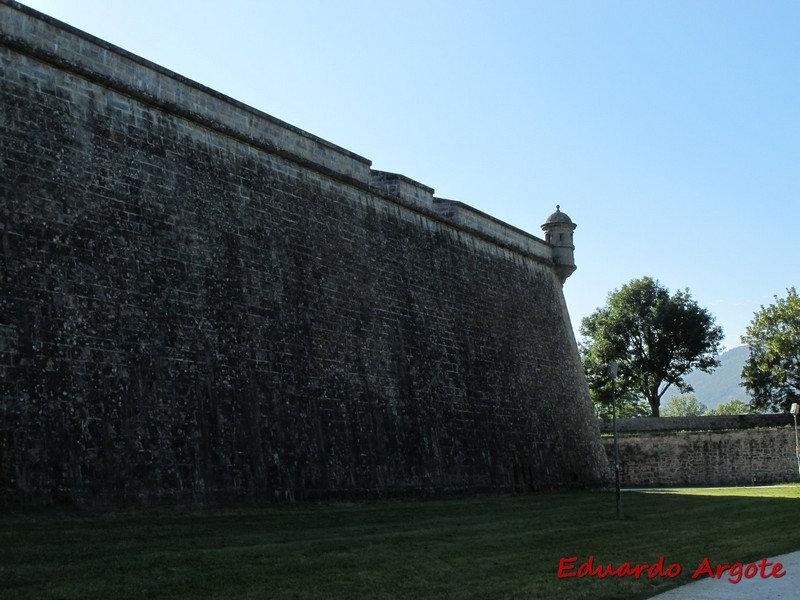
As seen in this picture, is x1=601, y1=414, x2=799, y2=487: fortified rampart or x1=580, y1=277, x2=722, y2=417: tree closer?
x1=601, y1=414, x2=799, y2=487: fortified rampart

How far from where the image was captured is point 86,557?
33.3 feet

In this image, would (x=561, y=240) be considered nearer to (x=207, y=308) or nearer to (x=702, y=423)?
(x=702, y=423)

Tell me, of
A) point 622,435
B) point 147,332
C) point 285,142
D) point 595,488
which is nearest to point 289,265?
point 285,142

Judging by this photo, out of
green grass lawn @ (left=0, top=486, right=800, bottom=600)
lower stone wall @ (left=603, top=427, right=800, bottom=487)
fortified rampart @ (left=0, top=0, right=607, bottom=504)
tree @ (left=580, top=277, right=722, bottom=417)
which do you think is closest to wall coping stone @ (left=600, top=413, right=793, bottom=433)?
lower stone wall @ (left=603, top=427, right=800, bottom=487)

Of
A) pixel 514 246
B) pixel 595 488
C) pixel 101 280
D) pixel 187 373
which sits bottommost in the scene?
pixel 595 488

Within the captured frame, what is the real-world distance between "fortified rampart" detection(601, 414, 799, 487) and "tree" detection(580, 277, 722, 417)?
51.3ft

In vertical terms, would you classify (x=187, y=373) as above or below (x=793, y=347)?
below

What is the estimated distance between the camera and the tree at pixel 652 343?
186ft

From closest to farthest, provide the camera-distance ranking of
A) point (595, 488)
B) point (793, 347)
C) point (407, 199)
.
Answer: point (407, 199) → point (595, 488) → point (793, 347)

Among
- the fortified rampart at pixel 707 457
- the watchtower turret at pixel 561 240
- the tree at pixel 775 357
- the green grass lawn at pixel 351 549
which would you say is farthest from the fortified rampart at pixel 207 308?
the tree at pixel 775 357

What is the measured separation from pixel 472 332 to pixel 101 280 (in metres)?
13.6

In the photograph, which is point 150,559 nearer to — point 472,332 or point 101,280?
point 101,280

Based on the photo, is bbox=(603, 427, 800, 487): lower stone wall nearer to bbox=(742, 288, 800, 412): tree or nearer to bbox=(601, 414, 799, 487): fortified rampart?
bbox=(601, 414, 799, 487): fortified rampart

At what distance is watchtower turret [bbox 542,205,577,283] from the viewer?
3444cm
